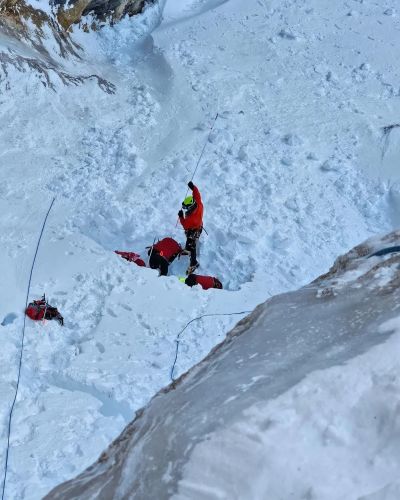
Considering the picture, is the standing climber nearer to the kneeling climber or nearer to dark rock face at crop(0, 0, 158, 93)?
the kneeling climber

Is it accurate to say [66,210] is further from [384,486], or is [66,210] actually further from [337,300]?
[384,486]

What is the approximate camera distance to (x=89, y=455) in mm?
5223

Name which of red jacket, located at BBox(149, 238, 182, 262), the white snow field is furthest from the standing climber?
the white snow field

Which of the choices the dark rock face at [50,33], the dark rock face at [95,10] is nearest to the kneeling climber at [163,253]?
the dark rock face at [50,33]

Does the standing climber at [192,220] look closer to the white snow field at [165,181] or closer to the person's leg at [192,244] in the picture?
the person's leg at [192,244]

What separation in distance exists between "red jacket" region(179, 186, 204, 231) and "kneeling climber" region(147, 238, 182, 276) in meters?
0.33

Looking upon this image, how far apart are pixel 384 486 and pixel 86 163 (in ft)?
27.5

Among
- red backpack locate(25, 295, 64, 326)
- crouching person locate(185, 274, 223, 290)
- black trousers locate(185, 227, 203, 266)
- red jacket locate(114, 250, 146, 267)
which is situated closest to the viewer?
red backpack locate(25, 295, 64, 326)

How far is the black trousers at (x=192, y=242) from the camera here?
834 cm

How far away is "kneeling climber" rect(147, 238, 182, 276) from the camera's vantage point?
809 cm

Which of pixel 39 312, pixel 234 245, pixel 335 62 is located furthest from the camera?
pixel 335 62

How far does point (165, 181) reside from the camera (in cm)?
954

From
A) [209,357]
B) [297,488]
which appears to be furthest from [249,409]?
[209,357]

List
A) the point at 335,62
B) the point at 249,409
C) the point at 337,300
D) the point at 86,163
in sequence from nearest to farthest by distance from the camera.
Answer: the point at 249,409, the point at 337,300, the point at 86,163, the point at 335,62
